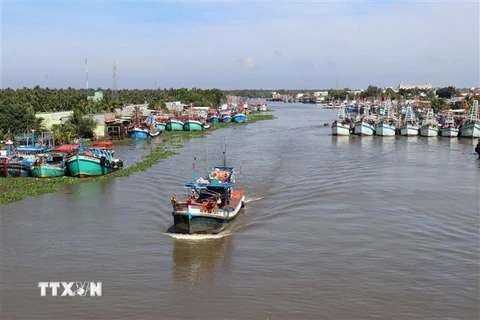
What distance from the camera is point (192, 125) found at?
7762cm

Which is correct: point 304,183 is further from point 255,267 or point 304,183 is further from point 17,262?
point 17,262

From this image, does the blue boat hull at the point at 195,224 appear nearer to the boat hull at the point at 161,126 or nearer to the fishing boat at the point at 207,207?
the fishing boat at the point at 207,207

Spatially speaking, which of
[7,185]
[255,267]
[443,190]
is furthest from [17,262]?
[443,190]

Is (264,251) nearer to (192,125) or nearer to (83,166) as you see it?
(83,166)

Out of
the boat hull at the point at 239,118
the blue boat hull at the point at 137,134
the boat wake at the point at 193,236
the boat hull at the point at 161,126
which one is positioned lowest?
the boat wake at the point at 193,236

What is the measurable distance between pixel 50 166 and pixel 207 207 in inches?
704

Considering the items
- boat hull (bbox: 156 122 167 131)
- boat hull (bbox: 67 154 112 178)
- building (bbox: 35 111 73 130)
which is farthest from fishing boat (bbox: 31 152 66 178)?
boat hull (bbox: 156 122 167 131)

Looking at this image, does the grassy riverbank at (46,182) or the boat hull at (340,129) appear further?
the boat hull at (340,129)

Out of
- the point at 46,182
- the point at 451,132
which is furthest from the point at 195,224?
the point at 451,132

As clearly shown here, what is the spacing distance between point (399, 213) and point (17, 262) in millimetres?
17546

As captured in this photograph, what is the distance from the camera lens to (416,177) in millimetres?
36656

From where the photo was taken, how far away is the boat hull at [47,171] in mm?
34906

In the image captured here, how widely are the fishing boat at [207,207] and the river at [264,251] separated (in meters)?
0.54

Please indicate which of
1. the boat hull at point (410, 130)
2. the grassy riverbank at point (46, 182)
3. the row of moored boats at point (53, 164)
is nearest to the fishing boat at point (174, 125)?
the grassy riverbank at point (46, 182)
